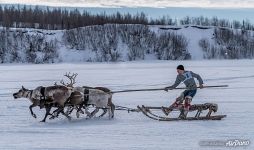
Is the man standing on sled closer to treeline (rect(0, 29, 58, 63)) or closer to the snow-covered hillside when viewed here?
treeline (rect(0, 29, 58, 63))

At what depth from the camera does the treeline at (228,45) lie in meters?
101

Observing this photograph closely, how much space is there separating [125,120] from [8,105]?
5.54m

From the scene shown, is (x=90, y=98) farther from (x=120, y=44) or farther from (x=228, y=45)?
(x=228, y=45)

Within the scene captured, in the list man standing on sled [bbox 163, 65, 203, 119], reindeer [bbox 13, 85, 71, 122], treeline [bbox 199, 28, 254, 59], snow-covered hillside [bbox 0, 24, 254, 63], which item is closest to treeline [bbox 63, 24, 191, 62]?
snow-covered hillside [bbox 0, 24, 254, 63]

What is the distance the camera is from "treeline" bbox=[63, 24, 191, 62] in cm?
9594

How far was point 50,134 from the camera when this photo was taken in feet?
35.3

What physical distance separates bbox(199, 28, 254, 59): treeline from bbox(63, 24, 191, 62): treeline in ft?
17.0

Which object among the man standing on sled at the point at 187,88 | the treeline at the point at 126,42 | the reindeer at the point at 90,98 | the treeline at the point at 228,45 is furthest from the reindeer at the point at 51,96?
the treeline at the point at 228,45

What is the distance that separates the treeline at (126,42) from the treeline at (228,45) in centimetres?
518

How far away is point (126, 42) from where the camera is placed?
331 ft

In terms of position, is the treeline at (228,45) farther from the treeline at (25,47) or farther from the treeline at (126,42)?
the treeline at (25,47)

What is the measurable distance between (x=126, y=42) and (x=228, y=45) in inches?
886

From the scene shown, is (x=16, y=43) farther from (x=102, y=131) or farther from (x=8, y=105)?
(x=102, y=131)

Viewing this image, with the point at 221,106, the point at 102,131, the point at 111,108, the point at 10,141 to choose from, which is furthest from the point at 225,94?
the point at 10,141
